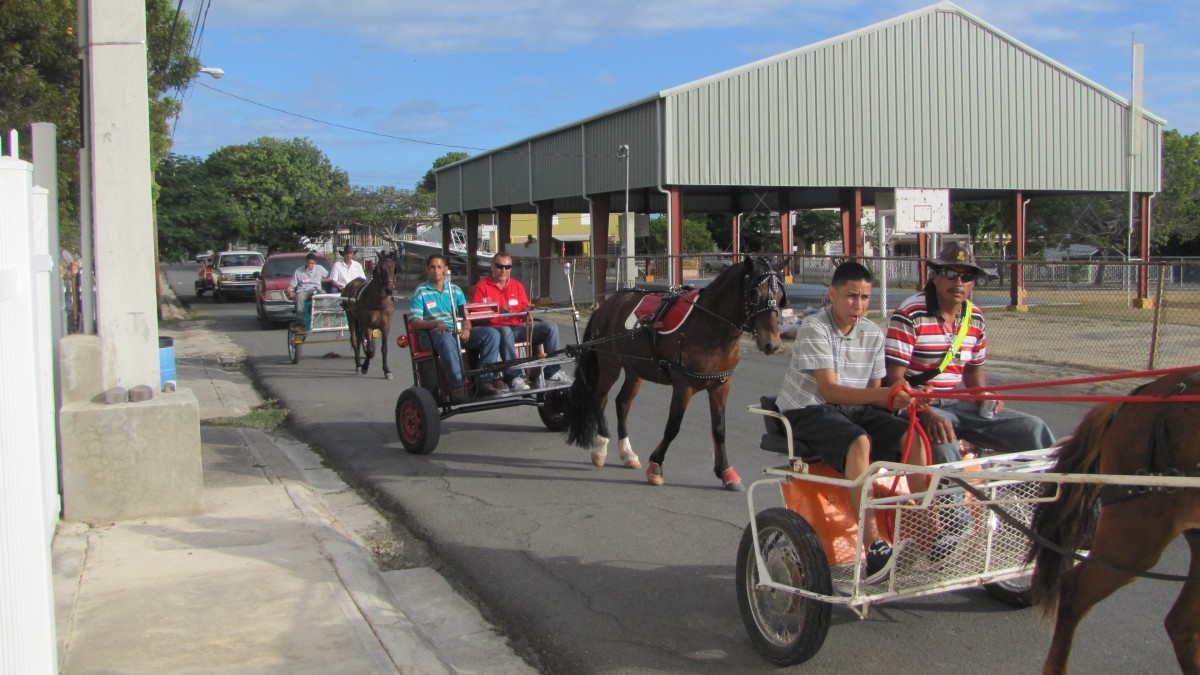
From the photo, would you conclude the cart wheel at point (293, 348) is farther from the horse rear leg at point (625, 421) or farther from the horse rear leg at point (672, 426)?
the horse rear leg at point (672, 426)

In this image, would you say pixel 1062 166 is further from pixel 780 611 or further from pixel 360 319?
pixel 780 611

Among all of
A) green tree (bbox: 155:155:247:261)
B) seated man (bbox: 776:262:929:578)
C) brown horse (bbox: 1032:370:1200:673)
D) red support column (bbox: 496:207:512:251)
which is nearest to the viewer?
brown horse (bbox: 1032:370:1200:673)

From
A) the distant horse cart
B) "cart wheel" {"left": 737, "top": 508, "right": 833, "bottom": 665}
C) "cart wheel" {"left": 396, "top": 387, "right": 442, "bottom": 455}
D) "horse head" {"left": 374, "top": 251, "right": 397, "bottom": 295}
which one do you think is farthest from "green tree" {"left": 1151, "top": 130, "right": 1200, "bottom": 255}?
"cart wheel" {"left": 737, "top": 508, "right": 833, "bottom": 665}

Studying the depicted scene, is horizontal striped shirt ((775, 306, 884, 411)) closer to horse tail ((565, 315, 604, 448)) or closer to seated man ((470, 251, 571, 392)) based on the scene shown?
horse tail ((565, 315, 604, 448))

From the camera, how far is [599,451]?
885 cm

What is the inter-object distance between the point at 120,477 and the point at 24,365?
359 centimetres

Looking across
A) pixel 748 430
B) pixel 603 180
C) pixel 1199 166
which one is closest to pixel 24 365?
pixel 748 430

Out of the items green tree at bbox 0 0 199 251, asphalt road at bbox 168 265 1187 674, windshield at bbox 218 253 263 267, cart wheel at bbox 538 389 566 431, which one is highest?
green tree at bbox 0 0 199 251

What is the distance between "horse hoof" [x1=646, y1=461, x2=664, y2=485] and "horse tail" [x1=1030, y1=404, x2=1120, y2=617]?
13.2 ft

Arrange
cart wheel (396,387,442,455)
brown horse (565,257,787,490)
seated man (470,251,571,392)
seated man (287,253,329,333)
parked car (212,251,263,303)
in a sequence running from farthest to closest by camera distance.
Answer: parked car (212,251,263,303) → seated man (287,253,329,333) → seated man (470,251,571,392) → cart wheel (396,387,442,455) → brown horse (565,257,787,490)

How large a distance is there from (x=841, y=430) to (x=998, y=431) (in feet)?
3.19

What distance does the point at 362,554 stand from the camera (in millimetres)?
6418

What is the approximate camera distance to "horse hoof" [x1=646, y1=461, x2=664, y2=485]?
8.04m

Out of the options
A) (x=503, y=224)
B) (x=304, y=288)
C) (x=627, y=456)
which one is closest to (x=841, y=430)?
(x=627, y=456)
